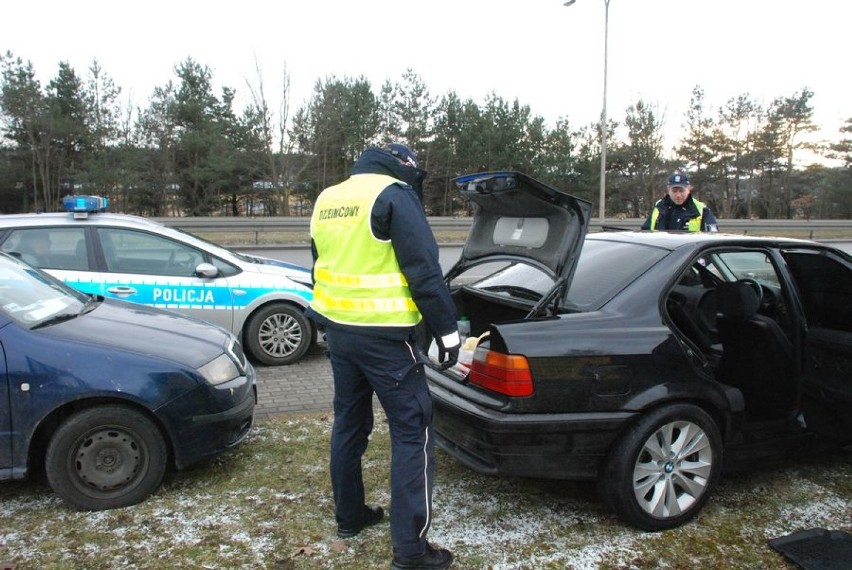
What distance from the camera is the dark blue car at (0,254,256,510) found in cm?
323

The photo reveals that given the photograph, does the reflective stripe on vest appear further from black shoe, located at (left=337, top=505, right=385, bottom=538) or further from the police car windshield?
the police car windshield

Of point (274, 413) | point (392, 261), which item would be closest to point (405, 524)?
point (392, 261)

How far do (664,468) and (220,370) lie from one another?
2.46m

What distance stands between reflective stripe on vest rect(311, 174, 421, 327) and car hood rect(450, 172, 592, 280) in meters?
0.89

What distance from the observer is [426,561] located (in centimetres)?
284

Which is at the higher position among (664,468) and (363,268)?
(363,268)

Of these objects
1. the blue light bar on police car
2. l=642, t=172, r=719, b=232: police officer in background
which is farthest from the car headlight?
l=642, t=172, r=719, b=232: police officer in background

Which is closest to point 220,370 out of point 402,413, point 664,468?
point 402,413

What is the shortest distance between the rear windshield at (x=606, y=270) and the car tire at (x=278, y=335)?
3475 mm

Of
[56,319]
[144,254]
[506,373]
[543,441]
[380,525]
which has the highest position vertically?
[144,254]

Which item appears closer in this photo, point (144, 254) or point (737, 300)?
point (737, 300)

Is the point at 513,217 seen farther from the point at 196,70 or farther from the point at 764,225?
the point at 196,70

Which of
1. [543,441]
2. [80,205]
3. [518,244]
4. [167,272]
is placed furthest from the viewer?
[167,272]

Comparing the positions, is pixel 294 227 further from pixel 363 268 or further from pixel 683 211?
pixel 363 268
